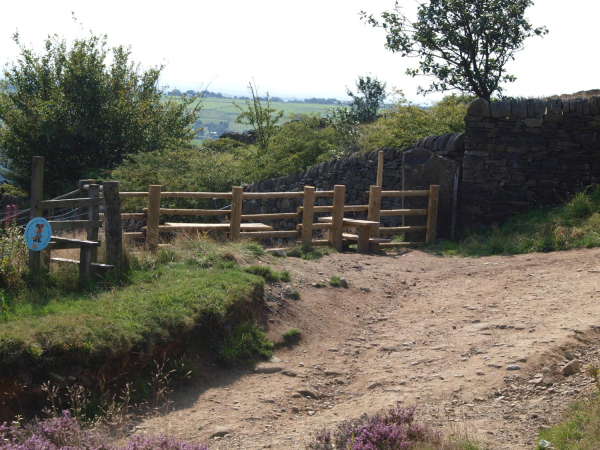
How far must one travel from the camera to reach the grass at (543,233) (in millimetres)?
10609

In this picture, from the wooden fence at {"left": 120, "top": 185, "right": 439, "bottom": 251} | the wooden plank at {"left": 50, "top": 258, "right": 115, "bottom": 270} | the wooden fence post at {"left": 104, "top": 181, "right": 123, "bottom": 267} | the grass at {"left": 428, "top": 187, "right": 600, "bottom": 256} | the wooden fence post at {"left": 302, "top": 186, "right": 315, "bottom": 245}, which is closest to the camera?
the wooden plank at {"left": 50, "top": 258, "right": 115, "bottom": 270}

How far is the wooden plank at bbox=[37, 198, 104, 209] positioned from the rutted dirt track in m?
2.53

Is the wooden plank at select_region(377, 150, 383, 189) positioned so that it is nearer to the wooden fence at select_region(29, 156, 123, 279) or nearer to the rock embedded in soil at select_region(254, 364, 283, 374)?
the wooden fence at select_region(29, 156, 123, 279)

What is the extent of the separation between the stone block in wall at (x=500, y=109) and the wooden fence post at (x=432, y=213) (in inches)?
71.7

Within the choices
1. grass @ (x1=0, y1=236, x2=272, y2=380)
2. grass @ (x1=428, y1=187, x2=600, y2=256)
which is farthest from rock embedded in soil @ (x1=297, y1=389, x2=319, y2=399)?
grass @ (x1=428, y1=187, x2=600, y2=256)

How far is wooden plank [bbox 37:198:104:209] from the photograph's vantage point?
7.38 metres

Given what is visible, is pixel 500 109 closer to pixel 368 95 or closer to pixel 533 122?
pixel 533 122

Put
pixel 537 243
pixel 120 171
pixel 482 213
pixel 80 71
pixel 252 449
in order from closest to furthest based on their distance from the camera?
pixel 252 449
pixel 537 243
pixel 482 213
pixel 120 171
pixel 80 71

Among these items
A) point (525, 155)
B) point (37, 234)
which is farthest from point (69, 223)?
point (525, 155)

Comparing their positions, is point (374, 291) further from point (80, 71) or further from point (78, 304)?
point (80, 71)

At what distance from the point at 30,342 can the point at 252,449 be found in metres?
2.26

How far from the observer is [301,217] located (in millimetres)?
11742

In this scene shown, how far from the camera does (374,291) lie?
920 centimetres

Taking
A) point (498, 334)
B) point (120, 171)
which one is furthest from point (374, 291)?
point (120, 171)
